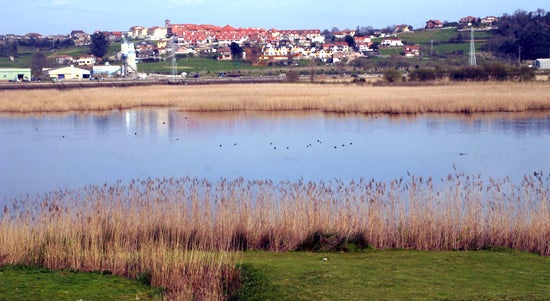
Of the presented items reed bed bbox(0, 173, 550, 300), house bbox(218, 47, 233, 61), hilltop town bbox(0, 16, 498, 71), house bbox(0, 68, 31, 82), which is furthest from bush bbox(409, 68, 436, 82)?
house bbox(218, 47, 233, 61)

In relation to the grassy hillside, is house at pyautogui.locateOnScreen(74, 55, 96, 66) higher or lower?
lower

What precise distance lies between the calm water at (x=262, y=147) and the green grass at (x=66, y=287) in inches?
299

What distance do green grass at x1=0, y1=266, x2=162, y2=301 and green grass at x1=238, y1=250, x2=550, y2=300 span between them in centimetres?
121

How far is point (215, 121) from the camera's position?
1293 inches

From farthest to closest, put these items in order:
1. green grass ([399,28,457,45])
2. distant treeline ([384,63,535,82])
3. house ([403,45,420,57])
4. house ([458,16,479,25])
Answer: house ([458,16,479,25]) → green grass ([399,28,457,45]) → house ([403,45,420,57]) → distant treeline ([384,63,535,82])

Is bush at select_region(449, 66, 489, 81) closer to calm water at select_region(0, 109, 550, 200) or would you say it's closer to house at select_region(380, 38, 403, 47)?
calm water at select_region(0, 109, 550, 200)

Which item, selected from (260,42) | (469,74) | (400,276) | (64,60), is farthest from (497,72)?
(260,42)

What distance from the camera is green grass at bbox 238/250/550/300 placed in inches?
291

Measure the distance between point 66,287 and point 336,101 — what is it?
2965 cm

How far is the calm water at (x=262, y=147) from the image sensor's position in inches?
732

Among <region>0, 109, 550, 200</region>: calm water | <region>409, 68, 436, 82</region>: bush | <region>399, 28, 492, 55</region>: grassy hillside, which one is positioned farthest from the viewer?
<region>399, 28, 492, 55</region>: grassy hillside

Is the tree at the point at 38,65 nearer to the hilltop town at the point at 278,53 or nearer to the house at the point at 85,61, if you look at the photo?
the hilltop town at the point at 278,53

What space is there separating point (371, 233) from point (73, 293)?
4325 mm

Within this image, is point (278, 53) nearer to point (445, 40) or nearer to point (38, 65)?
point (445, 40)
